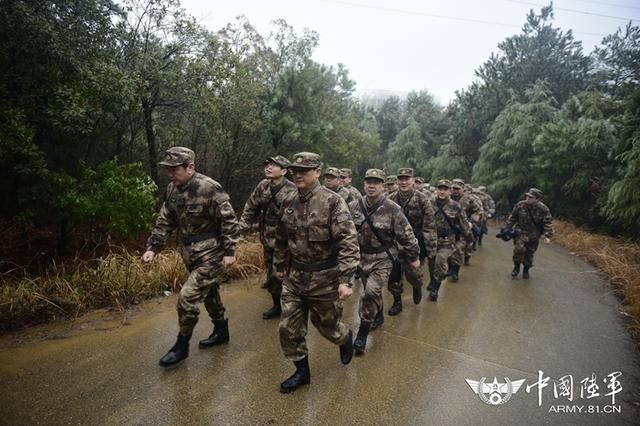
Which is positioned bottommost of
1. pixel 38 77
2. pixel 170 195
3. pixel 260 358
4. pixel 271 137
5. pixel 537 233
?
pixel 260 358

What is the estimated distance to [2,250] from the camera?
7562 mm

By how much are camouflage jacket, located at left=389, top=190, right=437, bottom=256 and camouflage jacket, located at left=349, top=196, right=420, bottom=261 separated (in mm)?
1352

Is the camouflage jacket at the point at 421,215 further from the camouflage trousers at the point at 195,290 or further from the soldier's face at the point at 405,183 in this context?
the camouflage trousers at the point at 195,290

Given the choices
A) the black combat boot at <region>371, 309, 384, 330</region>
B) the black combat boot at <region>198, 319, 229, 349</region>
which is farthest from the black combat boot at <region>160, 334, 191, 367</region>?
the black combat boot at <region>371, 309, 384, 330</region>

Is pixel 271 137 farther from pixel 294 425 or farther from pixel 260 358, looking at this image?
pixel 294 425

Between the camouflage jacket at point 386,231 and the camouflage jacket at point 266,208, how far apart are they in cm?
115

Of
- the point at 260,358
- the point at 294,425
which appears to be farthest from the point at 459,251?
the point at 294,425

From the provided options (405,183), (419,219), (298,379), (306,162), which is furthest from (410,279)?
(306,162)

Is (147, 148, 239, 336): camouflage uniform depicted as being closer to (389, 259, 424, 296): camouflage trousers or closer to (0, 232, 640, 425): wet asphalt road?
(0, 232, 640, 425): wet asphalt road

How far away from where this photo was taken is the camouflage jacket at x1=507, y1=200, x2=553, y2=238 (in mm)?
7938

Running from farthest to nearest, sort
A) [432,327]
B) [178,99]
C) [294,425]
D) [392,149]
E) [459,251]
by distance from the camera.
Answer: [392,149], [178,99], [459,251], [432,327], [294,425]

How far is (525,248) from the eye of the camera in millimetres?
8180

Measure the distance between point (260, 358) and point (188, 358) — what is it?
0.78 m

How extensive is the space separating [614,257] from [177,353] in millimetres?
10772
